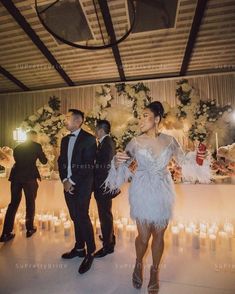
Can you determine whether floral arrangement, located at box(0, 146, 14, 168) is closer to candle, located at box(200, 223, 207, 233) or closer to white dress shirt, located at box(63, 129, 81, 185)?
white dress shirt, located at box(63, 129, 81, 185)

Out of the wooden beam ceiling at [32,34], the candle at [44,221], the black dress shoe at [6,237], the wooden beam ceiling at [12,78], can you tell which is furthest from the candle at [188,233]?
the wooden beam ceiling at [12,78]

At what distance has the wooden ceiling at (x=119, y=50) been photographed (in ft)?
14.7

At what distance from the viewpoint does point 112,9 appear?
4.44 meters

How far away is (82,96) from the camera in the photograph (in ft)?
23.8

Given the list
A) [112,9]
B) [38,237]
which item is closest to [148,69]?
[112,9]

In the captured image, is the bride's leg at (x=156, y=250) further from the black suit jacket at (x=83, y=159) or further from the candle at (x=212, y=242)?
the candle at (x=212, y=242)

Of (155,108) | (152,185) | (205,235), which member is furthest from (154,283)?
(155,108)

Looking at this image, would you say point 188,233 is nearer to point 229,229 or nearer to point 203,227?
point 203,227

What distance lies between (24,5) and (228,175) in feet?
14.5

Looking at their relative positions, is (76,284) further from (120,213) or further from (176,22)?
(176,22)

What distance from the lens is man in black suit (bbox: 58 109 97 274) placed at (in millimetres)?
2494

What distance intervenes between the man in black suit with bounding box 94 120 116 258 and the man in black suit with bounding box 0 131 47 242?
1.00 meters

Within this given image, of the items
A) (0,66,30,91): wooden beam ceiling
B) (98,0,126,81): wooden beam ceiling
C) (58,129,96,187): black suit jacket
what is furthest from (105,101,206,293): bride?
(0,66,30,91): wooden beam ceiling

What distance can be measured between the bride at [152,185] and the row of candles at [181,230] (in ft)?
3.30
